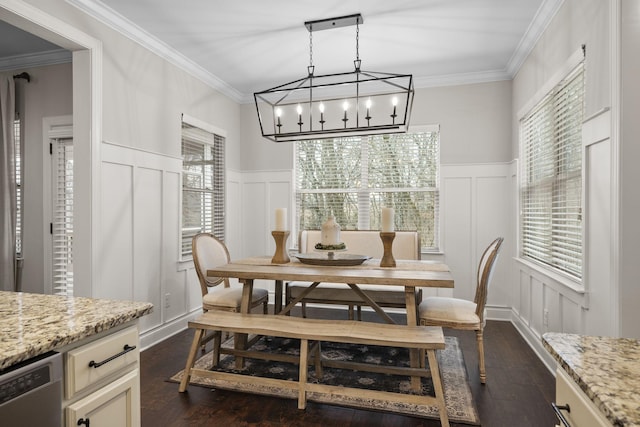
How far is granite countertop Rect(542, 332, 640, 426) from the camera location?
2.38ft

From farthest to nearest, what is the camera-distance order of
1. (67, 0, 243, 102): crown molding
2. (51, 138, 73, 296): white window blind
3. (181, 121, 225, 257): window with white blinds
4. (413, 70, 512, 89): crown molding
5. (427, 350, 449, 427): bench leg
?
(413, 70, 512, 89): crown molding, (181, 121, 225, 257): window with white blinds, (51, 138, 73, 296): white window blind, (67, 0, 243, 102): crown molding, (427, 350, 449, 427): bench leg

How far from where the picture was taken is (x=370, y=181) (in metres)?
4.66

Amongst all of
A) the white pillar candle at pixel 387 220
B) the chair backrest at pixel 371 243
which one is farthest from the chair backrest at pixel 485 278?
the chair backrest at pixel 371 243

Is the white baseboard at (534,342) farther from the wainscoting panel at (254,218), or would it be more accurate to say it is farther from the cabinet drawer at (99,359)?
the wainscoting panel at (254,218)

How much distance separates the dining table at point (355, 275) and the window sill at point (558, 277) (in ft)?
2.56

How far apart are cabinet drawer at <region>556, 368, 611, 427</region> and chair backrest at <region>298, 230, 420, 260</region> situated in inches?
111

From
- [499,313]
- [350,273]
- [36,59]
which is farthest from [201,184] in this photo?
[499,313]

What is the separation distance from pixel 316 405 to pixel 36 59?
13.5ft

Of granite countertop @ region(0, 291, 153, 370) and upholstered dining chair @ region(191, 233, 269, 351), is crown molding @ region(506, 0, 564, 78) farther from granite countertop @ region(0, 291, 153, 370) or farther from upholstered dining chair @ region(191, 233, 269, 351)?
granite countertop @ region(0, 291, 153, 370)

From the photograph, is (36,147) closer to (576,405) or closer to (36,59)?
(36,59)

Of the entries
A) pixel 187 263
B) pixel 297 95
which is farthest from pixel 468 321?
pixel 297 95

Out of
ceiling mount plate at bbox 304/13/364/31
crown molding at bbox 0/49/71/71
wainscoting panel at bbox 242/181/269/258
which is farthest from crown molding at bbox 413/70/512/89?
crown molding at bbox 0/49/71/71

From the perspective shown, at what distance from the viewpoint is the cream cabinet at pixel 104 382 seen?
3.61ft

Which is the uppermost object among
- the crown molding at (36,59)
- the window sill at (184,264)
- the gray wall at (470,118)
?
the crown molding at (36,59)
